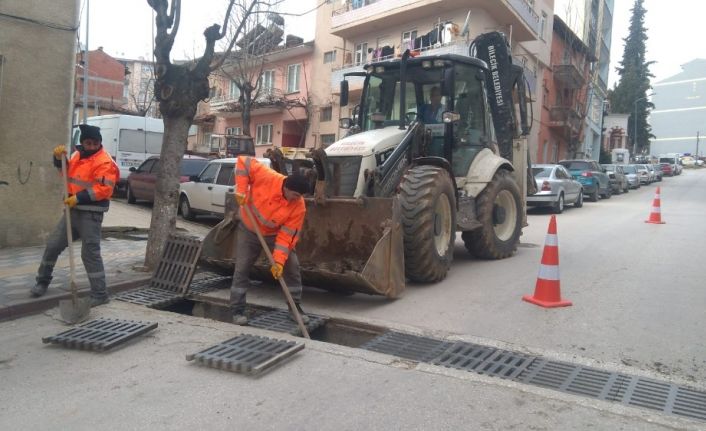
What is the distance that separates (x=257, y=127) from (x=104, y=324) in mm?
29662

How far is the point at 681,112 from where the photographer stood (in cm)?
9275

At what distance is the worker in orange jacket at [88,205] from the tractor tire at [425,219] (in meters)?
3.22

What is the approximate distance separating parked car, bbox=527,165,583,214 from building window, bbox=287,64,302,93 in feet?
55.2

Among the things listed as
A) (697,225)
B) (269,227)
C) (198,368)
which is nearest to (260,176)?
(269,227)

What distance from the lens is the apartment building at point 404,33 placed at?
23141 millimetres

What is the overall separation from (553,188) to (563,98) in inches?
836

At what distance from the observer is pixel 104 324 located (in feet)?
16.9

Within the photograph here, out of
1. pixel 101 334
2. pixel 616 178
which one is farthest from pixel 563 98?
pixel 101 334

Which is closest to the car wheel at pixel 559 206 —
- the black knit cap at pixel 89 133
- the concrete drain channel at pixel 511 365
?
the concrete drain channel at pixel 511 365

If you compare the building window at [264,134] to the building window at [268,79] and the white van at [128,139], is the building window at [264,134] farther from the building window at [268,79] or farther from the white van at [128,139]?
the white van at [128,139]

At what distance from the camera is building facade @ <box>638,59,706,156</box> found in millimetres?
90250

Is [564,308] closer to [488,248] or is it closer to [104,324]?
[488,248]

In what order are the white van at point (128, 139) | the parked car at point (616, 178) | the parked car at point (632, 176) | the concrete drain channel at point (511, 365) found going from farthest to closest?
the parked car at point (632, 176), the parked car at point (616, 178), the white van at point (128, 139), the concrete drain channel at point (511, 365)

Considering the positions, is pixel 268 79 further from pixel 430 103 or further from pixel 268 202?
pixel 268 202
